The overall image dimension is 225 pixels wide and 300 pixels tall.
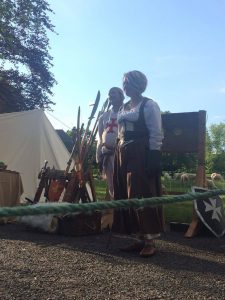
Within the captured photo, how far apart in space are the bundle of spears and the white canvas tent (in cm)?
199

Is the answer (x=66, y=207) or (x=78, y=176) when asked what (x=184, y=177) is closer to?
(x=78, y=176)

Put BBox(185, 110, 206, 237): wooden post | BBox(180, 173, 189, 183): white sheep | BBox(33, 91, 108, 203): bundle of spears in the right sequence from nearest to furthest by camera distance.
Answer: BBox(185, 110, 206, 237): wooden post, BBox(33, 91, 108, 203): bundle of spears, BBox(180, 173, 189, 183): white sheep

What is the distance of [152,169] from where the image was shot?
367 cm

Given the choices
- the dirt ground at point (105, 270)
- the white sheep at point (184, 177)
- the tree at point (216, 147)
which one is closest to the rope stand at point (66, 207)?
the dirt ground at point (105, 270)

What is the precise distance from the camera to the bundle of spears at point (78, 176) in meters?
5.41

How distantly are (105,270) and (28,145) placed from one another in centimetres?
532

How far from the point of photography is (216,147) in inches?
2766

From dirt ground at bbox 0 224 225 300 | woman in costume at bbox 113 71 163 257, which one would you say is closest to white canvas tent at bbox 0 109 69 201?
dirt ground at bbox 0 224 225 300

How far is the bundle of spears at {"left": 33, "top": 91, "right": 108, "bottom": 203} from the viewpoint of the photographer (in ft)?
17.7

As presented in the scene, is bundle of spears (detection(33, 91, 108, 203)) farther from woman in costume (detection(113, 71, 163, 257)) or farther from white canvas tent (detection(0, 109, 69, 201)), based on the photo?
white canvas tent (detection(0, 109, 69, 201))

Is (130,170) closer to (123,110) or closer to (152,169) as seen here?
(152,169)

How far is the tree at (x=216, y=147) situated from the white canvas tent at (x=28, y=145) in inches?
2078

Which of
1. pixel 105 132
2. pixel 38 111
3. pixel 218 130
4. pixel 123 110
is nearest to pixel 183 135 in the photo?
pixel 105 132

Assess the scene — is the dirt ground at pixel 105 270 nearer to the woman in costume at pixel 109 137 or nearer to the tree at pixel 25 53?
the woman in costume at pixel 109 137
